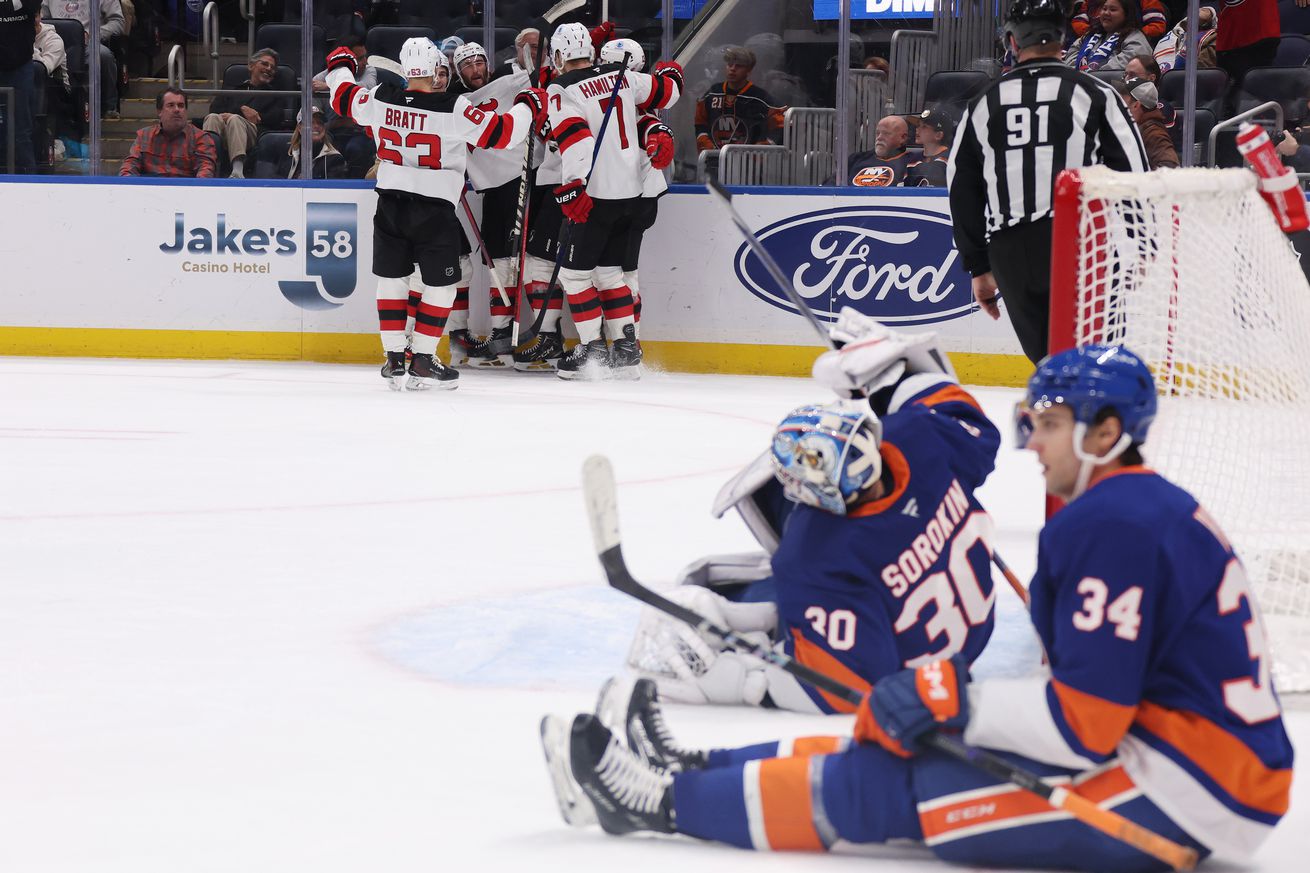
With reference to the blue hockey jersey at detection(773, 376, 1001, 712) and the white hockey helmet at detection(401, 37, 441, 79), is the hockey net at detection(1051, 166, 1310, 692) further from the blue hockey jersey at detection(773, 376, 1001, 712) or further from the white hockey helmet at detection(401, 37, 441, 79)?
the white hockey helmet at detection(401, 37, 441, 79)

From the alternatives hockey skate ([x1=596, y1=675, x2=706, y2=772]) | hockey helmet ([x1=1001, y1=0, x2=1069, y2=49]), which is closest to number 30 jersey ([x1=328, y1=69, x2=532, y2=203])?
hockey helmet ([x1=1001, y1=0, x2=1069, y2=49])

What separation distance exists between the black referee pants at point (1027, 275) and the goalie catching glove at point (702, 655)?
4.90 feet

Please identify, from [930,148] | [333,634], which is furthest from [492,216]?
[333,634]

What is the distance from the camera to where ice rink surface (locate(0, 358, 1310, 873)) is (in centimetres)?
206

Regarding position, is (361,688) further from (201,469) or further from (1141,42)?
(1141,42)

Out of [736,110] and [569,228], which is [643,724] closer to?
[569,228]

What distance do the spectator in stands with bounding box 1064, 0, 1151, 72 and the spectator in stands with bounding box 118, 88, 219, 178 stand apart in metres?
4.32

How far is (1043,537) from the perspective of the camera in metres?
1.80

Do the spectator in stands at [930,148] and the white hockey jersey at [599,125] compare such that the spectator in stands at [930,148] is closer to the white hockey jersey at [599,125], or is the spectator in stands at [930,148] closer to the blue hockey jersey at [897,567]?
the white hockey jersey at [599,125]

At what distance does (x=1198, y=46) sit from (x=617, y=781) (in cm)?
664

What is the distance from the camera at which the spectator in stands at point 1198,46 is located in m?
7.75

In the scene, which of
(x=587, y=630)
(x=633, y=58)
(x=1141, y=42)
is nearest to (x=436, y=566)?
(x=587, y=630)

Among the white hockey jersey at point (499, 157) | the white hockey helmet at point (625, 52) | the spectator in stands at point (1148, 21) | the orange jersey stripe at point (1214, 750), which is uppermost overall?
the spectator in stands at point (1148, 21)

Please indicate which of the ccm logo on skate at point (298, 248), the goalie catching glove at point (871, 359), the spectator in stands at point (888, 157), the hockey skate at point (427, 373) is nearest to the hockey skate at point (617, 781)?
the goalie catching glove at point (871, 359)
